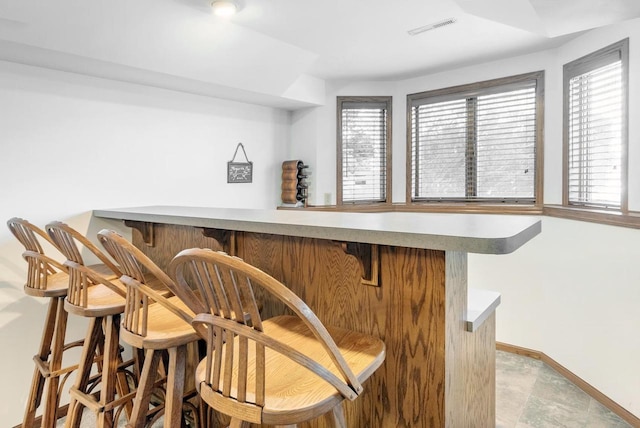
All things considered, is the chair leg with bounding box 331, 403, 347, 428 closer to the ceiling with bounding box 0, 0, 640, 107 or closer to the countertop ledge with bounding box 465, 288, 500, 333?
the countertop ledge with bounding box 465, 288, 500, 333

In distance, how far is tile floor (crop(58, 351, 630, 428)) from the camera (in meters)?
2.28

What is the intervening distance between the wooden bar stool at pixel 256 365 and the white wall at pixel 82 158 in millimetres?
1739

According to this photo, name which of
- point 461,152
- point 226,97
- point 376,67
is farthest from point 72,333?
point 461,152

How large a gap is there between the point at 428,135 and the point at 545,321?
71.3 inches

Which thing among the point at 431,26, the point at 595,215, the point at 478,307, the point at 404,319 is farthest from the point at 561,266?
the point at 404,319

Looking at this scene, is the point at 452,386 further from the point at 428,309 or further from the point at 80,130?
the point at 80,130

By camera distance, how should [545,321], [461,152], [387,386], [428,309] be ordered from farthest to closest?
1. [461,152]
2. [545,321]
3. [387,386]
4. [428,309]

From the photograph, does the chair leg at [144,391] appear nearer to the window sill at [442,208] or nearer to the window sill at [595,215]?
the window sill at [442,208]

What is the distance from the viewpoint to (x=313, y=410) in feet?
3.04

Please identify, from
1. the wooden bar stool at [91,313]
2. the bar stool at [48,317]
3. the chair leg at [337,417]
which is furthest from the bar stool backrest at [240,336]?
the bar stool at [48,317]

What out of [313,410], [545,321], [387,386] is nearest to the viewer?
[313,410]

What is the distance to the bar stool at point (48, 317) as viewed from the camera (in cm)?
182

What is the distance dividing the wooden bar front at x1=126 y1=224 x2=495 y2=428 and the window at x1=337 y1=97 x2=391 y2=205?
7.50ft

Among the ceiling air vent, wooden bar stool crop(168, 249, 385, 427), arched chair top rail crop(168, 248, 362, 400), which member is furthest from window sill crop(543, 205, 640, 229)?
arched chair top rail crop(168, 248, 362, 400)
